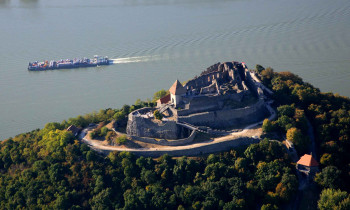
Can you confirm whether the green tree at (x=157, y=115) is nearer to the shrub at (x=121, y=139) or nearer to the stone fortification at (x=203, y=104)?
the stone fortification at (x=203, y=104)

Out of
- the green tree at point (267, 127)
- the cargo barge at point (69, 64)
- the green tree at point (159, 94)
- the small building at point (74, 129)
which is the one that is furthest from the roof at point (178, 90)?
the cargo barge at point (69, 64)

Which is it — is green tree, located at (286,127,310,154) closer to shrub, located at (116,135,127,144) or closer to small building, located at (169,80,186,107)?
small building, located at (169,80,186,107)

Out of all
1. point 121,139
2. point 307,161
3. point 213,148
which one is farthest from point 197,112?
point 307,161

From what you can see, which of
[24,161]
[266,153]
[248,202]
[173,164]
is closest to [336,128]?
[266,153]

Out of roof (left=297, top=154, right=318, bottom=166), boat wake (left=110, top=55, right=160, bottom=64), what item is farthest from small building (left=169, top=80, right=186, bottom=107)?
boat wake (left=110, top=55, right=160, bottom=64)

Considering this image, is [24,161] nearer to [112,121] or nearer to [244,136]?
[112,121]

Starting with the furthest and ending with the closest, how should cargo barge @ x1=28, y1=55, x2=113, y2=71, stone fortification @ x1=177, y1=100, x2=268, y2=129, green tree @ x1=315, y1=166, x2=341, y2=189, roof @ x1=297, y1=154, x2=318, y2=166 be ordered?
cargo barge @ x1=28, y1=55, x2=113, y2=71 → stone fortification @ x1=177, y1=100, x2=268, y2=129 → roof @ x1=297, y1=154, x2=318, y2=166 → green tree @ x1=315, y1=166, x2=341, y2=189
